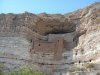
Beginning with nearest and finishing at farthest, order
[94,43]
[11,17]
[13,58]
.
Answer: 1. [94,43]
2. [13,58]
3. [11,17]

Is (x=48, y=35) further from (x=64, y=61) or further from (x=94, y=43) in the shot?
(x=94, y=43)

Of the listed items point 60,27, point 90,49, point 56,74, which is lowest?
point 56,74

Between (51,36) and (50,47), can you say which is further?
(51,36)

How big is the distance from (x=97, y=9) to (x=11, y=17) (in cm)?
815

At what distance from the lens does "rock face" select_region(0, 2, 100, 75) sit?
2900 cm

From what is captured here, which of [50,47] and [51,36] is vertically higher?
[51,36]

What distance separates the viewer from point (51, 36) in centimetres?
3269

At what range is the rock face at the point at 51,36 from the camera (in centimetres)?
2900

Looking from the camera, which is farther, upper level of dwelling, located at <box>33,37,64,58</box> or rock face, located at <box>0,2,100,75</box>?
upper level of dwelling, located at <box>33,37,64,58</box>

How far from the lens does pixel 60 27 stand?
3384 cm

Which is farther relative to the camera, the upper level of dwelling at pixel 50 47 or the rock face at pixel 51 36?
the upper level of dwelling at pixel 50 47

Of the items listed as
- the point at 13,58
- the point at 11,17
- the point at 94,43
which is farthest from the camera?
the point at 11,17

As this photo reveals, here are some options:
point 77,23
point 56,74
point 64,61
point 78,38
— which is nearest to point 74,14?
point 77,23

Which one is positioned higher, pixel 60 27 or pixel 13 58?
pixel 60 27
